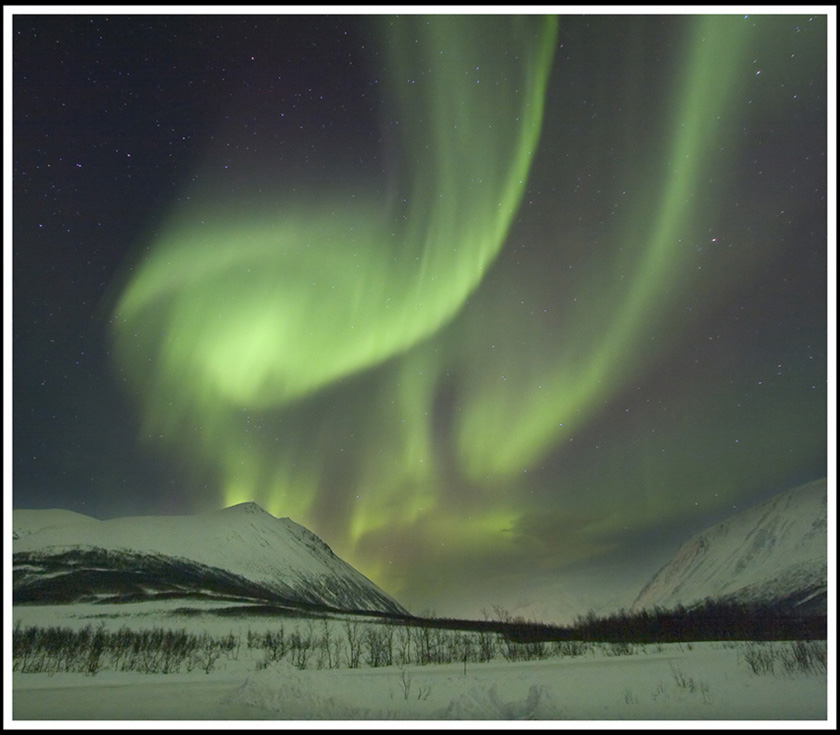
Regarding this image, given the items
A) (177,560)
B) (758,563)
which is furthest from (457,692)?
(177,560)

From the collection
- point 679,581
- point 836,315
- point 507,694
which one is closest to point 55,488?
point 507,694

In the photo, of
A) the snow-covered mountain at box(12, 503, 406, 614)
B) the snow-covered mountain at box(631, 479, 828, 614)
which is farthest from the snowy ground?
the snow-covered mountain at box(12, 503, 406, 614)

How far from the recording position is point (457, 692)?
25.2 feet

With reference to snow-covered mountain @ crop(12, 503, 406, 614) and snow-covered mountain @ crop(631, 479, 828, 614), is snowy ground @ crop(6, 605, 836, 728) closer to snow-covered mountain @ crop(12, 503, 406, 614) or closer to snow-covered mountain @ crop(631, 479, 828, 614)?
snow-covered mountain @ crop(631, 479, 828, 614)

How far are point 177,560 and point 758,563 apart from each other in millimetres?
9259

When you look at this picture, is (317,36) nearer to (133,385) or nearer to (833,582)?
(133,385)

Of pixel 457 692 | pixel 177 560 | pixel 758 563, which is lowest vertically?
pixel 457 692

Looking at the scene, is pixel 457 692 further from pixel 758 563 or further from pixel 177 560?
pixel 177 560

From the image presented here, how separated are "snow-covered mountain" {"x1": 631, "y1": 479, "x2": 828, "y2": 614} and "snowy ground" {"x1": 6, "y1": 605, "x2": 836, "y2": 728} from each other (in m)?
1.14

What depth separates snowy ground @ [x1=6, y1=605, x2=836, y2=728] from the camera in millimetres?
7469

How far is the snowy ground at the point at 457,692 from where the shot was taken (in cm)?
747

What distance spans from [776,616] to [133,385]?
33.4 feet

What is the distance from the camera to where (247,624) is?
9516 millimetres

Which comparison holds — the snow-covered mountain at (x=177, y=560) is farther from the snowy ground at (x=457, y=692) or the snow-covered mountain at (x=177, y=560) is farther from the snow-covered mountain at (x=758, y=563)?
the snow-covered mountain at (x=758, y=563)
